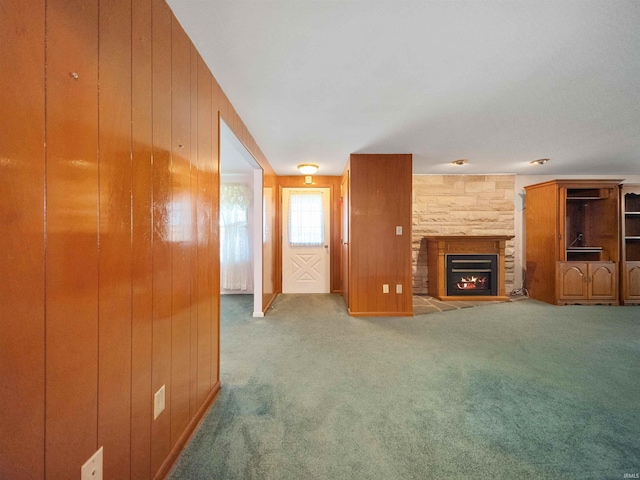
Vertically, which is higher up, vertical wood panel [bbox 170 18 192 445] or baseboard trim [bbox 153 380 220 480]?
vertical wood panel [bbox 170 18 192 445]

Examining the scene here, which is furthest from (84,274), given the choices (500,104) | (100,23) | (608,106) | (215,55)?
(608,106)

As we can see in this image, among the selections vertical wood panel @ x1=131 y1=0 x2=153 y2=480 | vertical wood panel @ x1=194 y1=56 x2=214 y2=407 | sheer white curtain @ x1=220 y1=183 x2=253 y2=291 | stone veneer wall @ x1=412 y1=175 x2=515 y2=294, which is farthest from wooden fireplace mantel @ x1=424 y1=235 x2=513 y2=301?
vertical wood panel @ x1=131 y1=0 x2=153 y2=480

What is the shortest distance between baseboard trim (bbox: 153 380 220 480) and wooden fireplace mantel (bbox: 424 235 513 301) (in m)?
4.05

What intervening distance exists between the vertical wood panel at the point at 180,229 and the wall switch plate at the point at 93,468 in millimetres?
463

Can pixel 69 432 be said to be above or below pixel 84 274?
below

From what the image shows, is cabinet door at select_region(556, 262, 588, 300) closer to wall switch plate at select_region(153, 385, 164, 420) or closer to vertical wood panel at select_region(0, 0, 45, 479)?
wall switch plate at select_region(153, 385, 164, 420)

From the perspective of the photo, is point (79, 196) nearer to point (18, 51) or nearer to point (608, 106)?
point (18, 51)

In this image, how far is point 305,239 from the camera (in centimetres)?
526

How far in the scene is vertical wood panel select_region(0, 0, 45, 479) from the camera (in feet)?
1.96

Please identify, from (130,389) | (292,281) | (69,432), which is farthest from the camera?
(292,281)

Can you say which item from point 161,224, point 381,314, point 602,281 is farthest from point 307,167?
point 602,281

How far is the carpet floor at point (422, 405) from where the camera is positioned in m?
1.32

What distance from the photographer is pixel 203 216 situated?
169 cm

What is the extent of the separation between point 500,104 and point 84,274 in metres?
3.10
